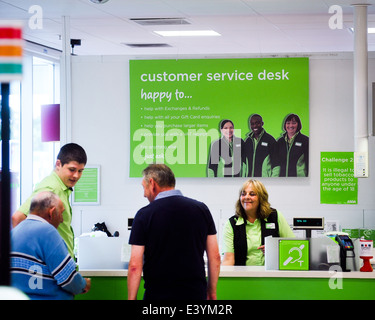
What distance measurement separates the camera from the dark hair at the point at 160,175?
3.32 meters

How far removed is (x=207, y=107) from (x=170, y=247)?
134 inches

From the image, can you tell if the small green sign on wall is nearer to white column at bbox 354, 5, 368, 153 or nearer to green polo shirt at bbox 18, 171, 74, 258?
white column at bbox 354, 5, 368, 153

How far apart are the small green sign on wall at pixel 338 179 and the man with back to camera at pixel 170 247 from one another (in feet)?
10.8

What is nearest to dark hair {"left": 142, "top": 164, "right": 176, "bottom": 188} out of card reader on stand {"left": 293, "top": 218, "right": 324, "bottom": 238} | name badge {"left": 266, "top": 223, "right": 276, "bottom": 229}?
name badge {"left": 266, "top": 223, "right": 276, "bottom": 229}

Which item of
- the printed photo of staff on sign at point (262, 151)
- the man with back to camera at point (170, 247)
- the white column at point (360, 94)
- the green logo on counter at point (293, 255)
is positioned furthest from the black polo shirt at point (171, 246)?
the white column at point (360, 94)

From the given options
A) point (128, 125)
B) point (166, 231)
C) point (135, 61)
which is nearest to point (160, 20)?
point (135, 61)

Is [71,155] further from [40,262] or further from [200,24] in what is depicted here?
[200,24]

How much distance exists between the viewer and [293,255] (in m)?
4.00

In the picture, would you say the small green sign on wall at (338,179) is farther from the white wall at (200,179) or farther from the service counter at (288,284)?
the service counter at (288,284)

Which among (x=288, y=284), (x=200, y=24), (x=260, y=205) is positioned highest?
(x=200, y=24)

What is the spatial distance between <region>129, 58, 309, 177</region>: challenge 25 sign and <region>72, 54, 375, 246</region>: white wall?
125mm

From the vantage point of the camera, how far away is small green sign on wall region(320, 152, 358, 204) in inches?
246

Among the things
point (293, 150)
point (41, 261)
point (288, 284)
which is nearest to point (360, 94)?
point (293, 150)

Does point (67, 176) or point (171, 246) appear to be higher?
point (67, 176)
